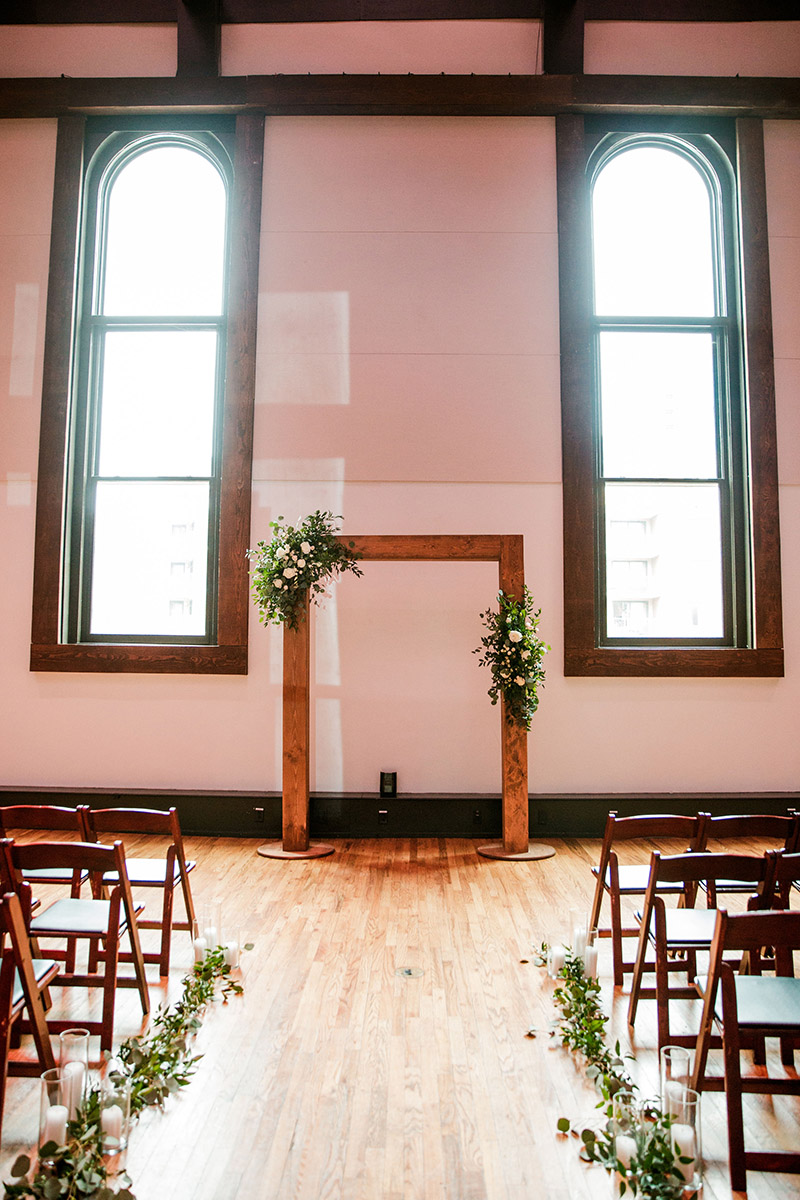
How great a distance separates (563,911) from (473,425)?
3.75 m

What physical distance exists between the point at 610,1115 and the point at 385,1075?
0.77 metres

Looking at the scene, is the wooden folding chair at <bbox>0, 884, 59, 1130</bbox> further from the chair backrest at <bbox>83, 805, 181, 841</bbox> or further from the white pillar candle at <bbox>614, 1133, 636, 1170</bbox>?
the white pillar candle at <bbox>614, 1133, 636, 1170</bbox>

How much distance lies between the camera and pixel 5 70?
22.7 feet

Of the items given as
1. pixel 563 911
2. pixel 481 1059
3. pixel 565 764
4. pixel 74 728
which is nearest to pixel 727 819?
pixel 481 1059

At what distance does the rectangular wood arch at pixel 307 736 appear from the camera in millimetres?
5602

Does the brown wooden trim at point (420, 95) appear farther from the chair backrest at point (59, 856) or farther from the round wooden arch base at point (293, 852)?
the chair backrest at point (59, 856)

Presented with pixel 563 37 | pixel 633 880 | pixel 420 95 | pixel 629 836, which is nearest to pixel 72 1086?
pixel 629 836

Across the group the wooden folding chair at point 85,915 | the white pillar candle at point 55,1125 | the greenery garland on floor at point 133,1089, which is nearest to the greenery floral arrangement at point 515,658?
the greenery garland on floor at point 133,1089

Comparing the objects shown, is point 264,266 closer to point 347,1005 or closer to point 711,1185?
point 347,1005

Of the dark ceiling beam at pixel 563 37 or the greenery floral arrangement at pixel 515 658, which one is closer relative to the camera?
the greenery floral arrangement at pixel 515 658

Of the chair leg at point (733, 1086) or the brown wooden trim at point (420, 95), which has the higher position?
the brown wooden trim at point (420, 95)

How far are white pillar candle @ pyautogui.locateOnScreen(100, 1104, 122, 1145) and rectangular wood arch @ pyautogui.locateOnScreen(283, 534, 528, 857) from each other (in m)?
3.40

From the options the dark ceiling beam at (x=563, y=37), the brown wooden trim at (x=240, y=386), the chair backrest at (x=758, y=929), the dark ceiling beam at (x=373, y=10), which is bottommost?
the chair backrest at (x=758, y=929)

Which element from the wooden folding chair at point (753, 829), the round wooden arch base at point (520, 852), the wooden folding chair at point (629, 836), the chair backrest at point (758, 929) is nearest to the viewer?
the chair backrest at point (758, 929)
